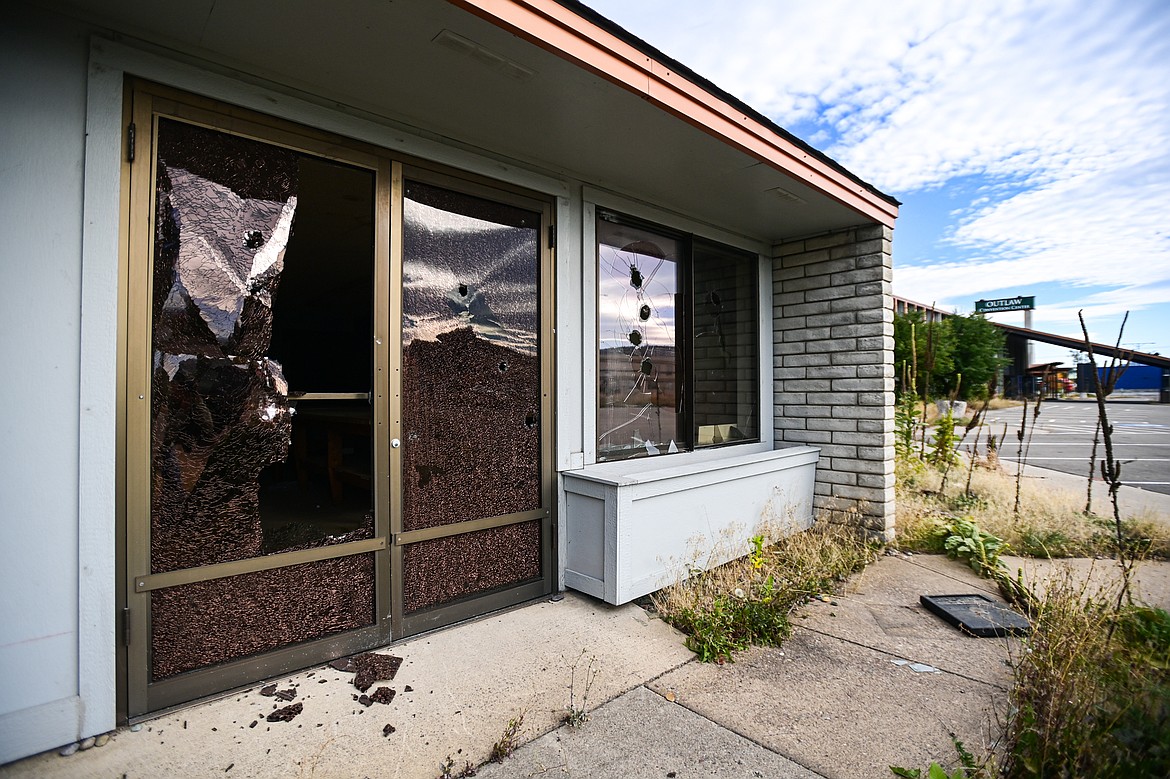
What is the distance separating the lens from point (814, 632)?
293 centimetres

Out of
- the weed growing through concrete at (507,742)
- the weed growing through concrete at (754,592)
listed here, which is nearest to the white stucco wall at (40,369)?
the weed growing through concrete at (507,742)

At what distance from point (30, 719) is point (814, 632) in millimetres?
3332

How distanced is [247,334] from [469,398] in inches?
43.3

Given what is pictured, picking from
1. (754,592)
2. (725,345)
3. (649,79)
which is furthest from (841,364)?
(649,79)

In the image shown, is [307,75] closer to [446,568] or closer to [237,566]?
[237,566]

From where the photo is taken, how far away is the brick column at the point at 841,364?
438 cm

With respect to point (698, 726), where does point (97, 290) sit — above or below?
above

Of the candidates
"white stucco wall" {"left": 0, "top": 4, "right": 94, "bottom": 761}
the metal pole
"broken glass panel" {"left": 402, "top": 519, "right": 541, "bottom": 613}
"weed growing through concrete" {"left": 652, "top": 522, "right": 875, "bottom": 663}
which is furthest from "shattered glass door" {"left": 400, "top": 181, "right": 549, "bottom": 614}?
the metal pole

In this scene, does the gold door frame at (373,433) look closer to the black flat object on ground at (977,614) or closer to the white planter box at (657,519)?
the white planter box at (657,519)

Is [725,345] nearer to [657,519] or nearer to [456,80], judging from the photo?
[657,519]

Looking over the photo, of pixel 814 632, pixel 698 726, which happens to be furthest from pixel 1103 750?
pixel 814 632

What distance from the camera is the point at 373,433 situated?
2611mm

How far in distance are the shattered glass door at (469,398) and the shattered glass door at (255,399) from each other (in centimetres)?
24

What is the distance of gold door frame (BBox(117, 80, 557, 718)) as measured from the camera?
2.00 metres
